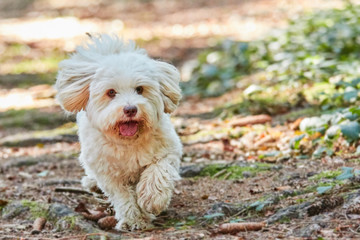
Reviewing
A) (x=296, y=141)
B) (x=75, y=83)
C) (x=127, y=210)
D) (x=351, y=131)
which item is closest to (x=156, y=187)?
(x=127, y=210)

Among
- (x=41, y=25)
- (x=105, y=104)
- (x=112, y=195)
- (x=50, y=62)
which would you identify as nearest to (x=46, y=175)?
(x=112, y=195)

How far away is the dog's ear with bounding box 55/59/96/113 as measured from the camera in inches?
193

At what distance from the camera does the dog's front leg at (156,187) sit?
4.80 metres

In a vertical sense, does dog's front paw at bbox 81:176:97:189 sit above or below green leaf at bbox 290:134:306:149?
below

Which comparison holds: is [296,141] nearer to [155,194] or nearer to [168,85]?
[168,85]

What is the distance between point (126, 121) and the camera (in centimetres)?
458

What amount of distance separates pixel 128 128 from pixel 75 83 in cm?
68

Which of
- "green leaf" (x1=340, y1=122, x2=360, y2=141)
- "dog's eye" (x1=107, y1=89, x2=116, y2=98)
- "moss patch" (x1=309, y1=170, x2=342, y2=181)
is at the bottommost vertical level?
"moss patch" (x1=309, y1=170, x2=342, y2=181)

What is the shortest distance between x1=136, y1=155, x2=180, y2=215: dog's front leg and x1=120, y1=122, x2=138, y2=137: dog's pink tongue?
0.44 meters

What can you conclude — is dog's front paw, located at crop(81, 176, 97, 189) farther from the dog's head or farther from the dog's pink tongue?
the dog's pink tongue

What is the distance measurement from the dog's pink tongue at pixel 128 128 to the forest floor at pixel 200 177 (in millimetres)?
794

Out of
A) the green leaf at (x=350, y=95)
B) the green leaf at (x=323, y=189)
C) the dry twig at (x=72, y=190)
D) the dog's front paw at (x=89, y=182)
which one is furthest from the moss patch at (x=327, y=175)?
the dry twig at (x=72, y=190)

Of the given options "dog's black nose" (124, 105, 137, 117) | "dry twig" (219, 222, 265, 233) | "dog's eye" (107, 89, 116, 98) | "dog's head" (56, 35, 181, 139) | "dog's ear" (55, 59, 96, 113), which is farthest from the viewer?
"dog's ear" (55, 59, 96, 113)

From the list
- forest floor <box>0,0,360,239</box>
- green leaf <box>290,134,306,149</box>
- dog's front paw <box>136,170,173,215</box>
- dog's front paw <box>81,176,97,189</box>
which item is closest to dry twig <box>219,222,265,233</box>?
forest floor <box>0,0,360,239</box>
